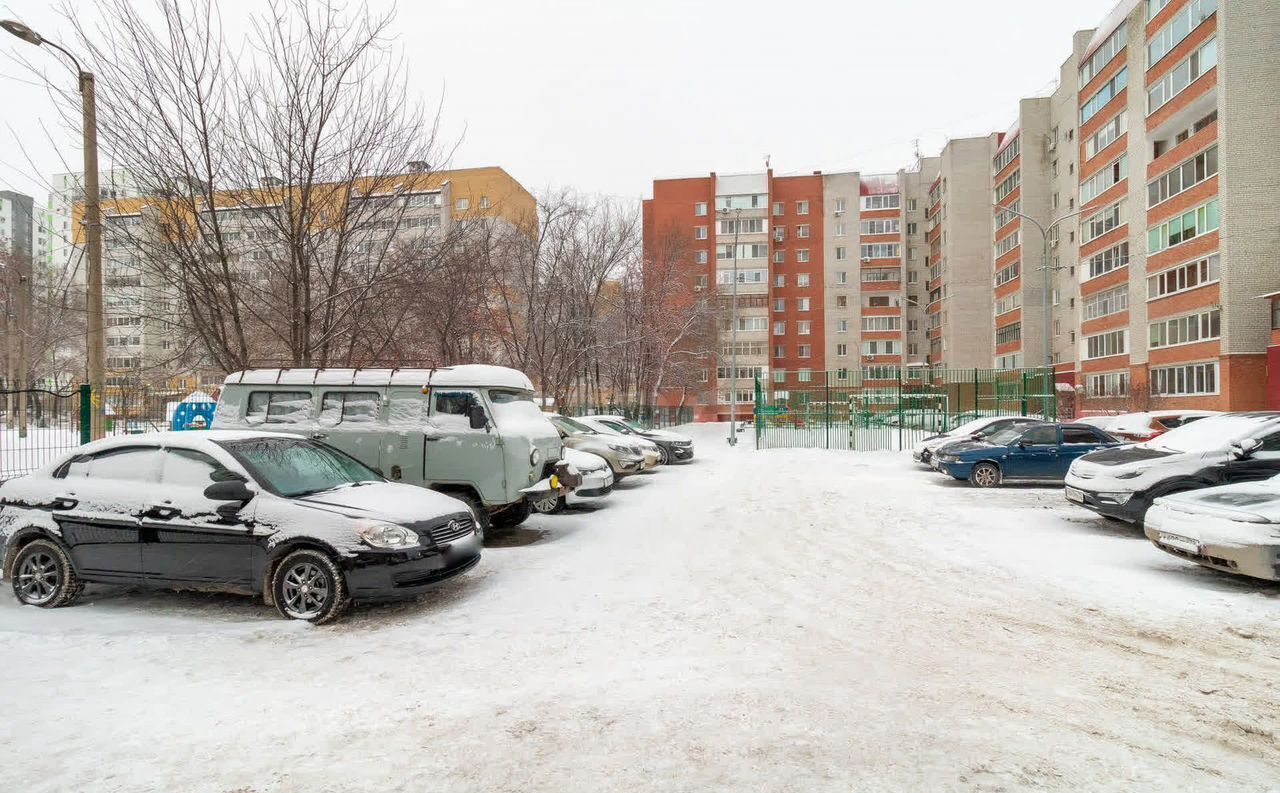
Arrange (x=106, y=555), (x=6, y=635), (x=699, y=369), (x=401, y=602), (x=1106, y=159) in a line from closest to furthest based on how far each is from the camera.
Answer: (x=6, y=635) → (x=106, y=555) → (x=401, y=602) → (x=1106, y=159) → (x=699, y=369)

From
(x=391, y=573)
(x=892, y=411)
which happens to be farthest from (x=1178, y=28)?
(x=391, y=573)

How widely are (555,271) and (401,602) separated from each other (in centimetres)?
2552

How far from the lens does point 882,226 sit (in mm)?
67812

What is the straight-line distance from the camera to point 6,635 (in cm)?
545

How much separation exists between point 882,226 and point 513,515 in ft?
215

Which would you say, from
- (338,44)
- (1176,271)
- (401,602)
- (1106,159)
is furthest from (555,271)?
(1106,159)

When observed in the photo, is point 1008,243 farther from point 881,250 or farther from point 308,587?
point 308,587

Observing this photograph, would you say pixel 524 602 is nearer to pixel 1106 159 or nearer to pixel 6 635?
pixel 6 635

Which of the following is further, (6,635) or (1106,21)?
(1106,21)

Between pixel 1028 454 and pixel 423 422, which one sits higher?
pixel 423 422

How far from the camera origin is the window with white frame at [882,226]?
67688 mm

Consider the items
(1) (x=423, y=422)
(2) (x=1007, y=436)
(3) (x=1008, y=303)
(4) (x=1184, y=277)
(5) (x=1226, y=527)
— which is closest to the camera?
(5) (x=1226, y=527)

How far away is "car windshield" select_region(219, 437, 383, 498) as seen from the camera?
6.31 m

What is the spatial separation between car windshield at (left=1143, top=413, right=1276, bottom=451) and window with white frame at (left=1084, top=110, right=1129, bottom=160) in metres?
37.6
